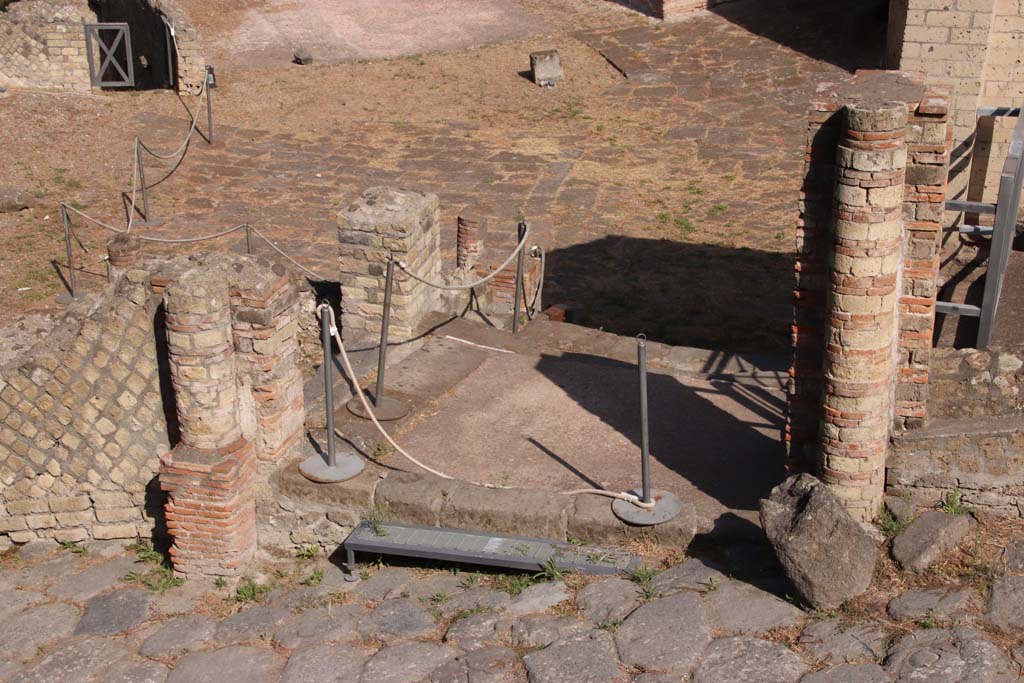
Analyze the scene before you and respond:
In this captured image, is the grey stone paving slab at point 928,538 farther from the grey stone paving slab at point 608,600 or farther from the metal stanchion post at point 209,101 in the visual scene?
the metal stanchion post at point 209,101

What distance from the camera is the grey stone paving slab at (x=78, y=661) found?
704cm

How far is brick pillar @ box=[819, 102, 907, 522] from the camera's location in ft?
22.1

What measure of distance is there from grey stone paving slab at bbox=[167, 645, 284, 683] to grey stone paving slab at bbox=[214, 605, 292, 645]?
4.3 inches

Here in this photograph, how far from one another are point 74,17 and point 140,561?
1742 centimetres

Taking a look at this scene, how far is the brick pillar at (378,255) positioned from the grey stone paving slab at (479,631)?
3.81m

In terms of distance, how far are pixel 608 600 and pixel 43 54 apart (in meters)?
16.4

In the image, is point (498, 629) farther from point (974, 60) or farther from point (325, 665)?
point (974, 60)

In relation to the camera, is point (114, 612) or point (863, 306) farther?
point (114, 612)

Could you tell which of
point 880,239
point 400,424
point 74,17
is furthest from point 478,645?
point 74,17

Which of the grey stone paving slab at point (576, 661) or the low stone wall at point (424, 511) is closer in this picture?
the grey stone paving slab at point (576, 661)

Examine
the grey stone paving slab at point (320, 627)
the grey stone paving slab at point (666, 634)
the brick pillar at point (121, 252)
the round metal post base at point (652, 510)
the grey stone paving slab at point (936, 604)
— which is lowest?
the grey stone paving slab at point (320, 627)

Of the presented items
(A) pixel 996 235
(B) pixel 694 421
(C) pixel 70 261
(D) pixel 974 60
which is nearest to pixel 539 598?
(B) pixel 694 421

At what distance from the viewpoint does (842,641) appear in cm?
653

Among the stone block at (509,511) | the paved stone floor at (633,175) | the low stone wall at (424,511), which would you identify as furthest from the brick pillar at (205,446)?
the paved stone floor at (633,175)
